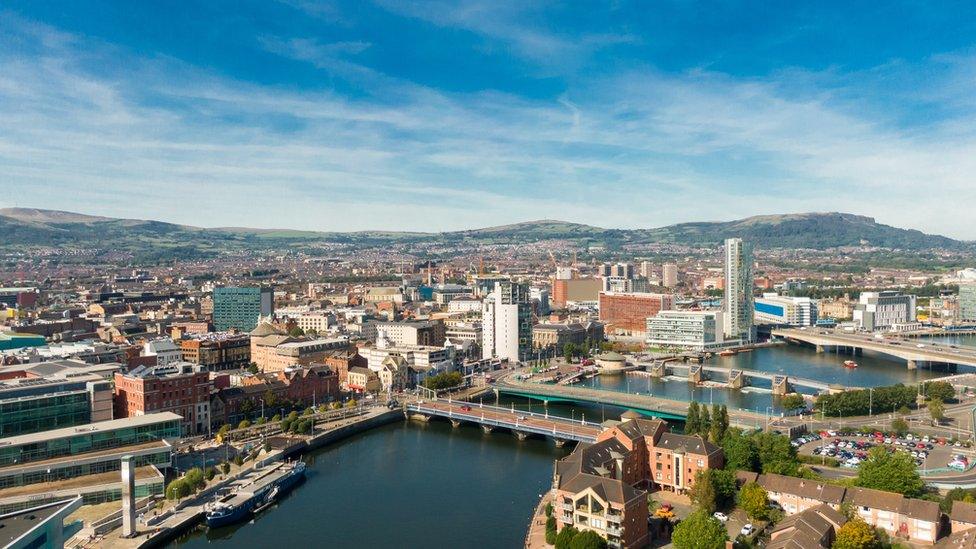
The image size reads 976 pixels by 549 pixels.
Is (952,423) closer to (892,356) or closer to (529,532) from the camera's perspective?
(529,532)

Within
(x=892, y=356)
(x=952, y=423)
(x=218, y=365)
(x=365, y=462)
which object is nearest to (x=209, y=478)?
(x=365, y=462)

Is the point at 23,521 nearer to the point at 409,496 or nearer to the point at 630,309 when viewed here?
the point at 409,496

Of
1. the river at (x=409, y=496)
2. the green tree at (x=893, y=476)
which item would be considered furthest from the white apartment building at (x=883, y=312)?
the green tree at (x=893, y=476)

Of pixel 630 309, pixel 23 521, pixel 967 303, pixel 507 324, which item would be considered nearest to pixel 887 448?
pixel 23 521

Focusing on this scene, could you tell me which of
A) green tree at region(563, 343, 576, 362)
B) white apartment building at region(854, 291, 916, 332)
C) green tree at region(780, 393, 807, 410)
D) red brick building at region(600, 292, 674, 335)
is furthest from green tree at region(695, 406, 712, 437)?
white apartment building at region(854, 291, 916, 332)

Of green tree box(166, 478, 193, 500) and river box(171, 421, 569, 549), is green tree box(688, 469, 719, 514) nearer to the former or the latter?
river box(171, 421, 569, 549)

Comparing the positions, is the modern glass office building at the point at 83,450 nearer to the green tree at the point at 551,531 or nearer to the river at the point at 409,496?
the river at the point at 409,496
